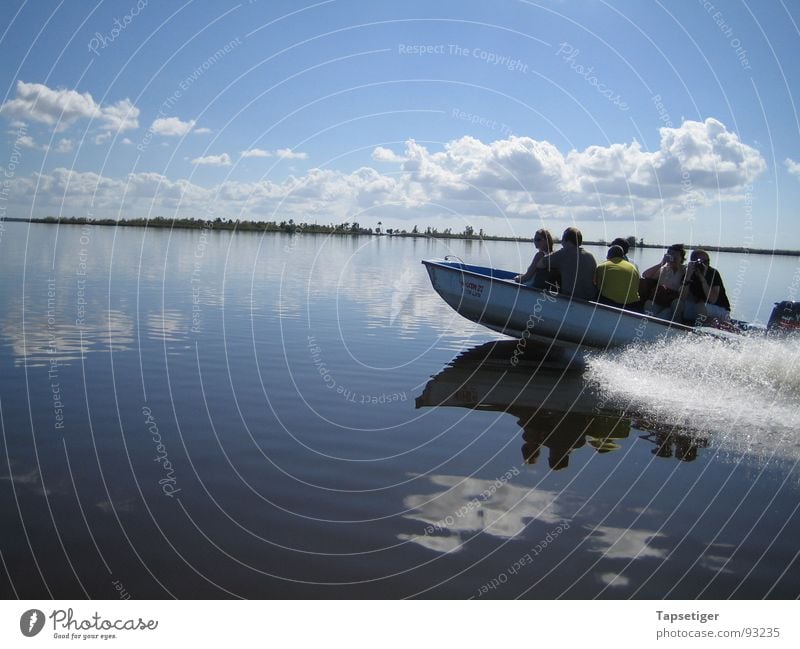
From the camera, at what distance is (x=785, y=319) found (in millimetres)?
14812

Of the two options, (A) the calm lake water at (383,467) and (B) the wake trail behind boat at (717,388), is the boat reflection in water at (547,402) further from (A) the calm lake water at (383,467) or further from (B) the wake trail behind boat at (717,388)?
(B) the wake trail behind boat at (717,388)

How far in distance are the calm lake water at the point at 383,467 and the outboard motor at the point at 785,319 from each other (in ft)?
3.04

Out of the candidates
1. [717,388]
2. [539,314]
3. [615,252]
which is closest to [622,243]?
[615,252]

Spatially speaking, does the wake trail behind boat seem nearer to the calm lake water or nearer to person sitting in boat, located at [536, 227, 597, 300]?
the calm lake water

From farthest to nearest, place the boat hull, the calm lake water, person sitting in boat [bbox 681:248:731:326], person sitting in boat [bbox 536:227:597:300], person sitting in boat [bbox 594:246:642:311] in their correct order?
1. person sitting in boat [bbox 594:246:642:311]
2. person sitting in boat [bbox 681:248:731:326]
3. person sitting in boat [bbox 536:227:597:300]
4. the boat hull
5. the calm lake water

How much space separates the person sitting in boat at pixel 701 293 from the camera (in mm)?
15656

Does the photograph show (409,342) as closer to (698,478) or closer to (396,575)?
(698,478)

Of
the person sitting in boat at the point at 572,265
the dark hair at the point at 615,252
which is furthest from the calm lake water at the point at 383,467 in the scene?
the dark hair at the point at 615,252

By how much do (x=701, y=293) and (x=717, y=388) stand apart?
3.56 meters

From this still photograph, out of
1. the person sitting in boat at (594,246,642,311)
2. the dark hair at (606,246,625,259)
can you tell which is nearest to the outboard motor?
the person sitting in boat at (594,246,642,311)

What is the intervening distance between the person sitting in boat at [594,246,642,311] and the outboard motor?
2771 millimetres

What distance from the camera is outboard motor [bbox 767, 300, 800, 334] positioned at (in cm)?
1461

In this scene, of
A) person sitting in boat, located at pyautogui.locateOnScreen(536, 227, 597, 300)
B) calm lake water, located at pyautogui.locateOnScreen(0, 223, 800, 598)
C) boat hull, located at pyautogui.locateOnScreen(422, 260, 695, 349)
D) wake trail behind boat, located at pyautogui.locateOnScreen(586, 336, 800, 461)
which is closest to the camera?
calm lake water, located at pyautogui.locateOnScreen(0, 223, 800, 598)

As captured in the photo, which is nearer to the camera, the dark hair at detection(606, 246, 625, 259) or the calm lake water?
the calm lake water
